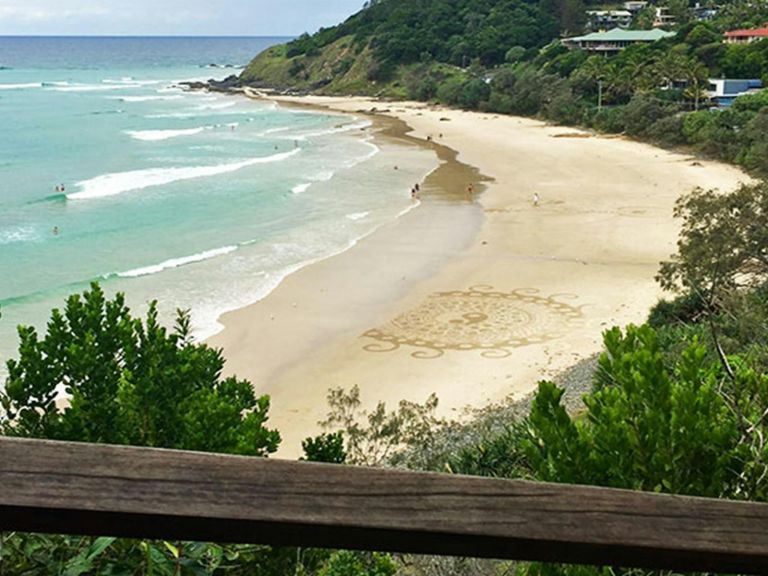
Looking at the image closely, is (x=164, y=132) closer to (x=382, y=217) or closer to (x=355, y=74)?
(x=382, y=217)

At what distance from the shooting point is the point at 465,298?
2106 centimetres

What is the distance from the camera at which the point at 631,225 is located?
29.3 metres

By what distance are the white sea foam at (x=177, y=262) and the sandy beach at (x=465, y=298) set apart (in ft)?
11.3

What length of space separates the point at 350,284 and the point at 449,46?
7674 centimetres

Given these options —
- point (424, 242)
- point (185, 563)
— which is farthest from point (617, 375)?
point (424, 242)

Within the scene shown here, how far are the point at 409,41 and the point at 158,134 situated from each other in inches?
1762

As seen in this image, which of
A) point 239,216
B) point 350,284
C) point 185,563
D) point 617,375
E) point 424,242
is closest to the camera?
point 185,563

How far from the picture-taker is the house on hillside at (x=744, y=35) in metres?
66.2

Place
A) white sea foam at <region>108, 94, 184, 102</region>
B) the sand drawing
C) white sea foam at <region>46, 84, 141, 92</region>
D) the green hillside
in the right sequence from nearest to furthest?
the sand drawing, the green hillside, white sea foam at <region>108, 94, 184, 102</region>, white sea foam at <region>46, 84, 141, 92</region>

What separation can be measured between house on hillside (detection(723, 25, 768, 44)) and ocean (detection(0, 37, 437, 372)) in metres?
30.5

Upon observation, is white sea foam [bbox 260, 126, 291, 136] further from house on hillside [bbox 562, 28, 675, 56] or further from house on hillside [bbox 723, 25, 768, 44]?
house on hillside [bbox 723, 25, 768, 44]

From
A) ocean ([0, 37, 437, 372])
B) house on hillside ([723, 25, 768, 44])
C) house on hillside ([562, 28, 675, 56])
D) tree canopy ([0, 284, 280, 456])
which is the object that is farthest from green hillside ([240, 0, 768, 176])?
tree canopy ([0, 284, 280, 456])

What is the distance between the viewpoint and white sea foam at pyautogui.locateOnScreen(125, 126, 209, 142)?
54094 mm

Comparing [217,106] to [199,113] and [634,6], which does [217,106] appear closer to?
[199,113]
